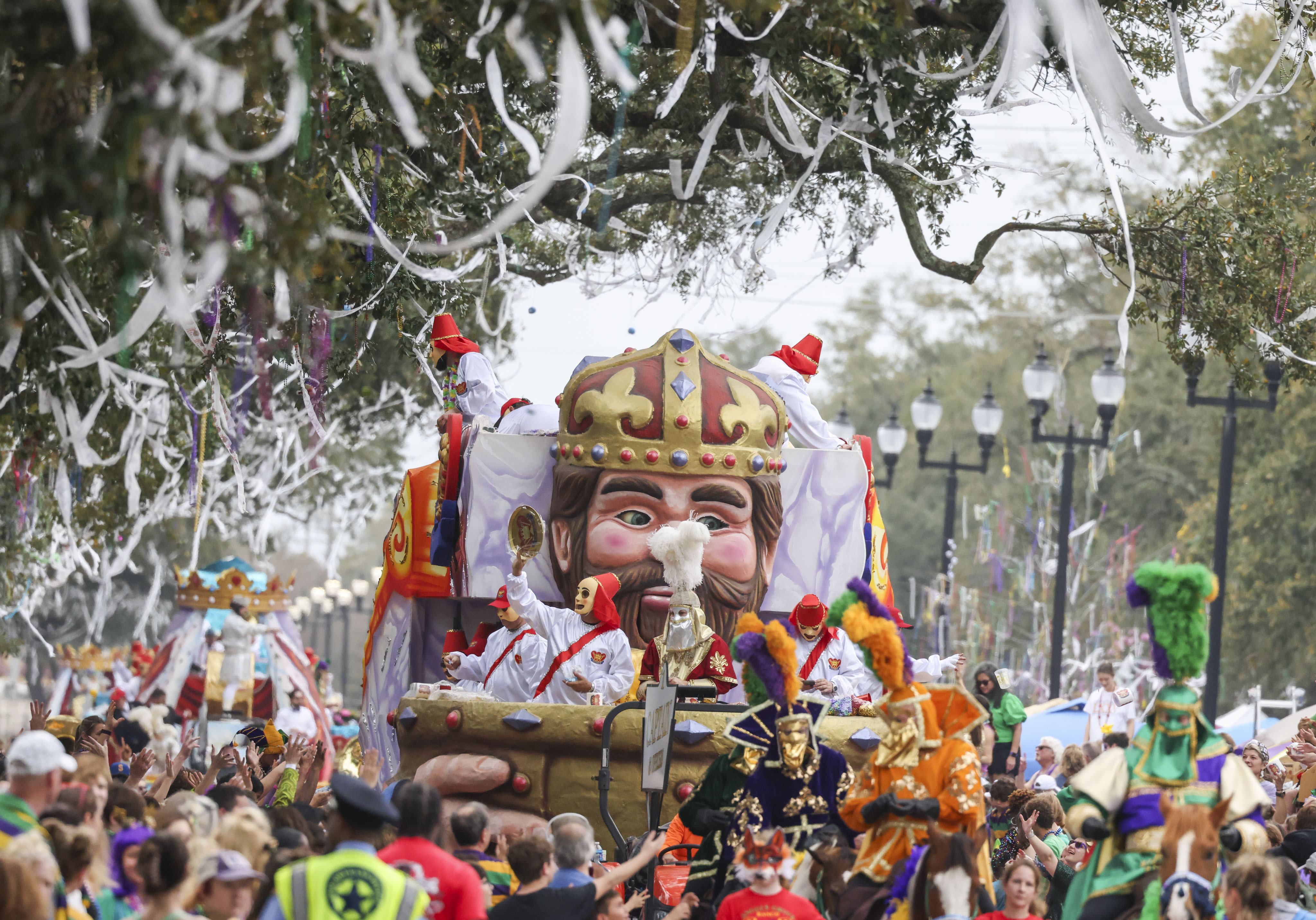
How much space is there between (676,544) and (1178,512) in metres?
31.0

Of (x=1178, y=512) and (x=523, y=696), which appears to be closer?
(x=523, y=696)

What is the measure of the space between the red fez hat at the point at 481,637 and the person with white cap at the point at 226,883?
263 inches

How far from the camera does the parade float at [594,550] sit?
1080 cm

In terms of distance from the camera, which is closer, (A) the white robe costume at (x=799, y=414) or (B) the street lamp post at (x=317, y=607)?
(A) the white robe costume at (x=799, y=414)

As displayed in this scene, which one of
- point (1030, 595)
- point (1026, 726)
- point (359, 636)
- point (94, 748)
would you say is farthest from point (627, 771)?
point (359, 636)

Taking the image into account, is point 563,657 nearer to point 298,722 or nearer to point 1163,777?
point 1163,777

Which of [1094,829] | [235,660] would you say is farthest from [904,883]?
[235,660]

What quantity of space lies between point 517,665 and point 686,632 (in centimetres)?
118

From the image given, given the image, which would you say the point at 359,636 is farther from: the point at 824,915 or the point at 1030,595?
the point at 824,915

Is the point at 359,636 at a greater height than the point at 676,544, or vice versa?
the point at 676,544

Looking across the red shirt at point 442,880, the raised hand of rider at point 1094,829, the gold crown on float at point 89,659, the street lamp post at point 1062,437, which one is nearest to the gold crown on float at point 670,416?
the raised hand of rider at point 1094,829

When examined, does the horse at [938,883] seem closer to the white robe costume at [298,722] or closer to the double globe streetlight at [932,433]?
the white robe costume at [298,722]

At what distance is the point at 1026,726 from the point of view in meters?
18.0

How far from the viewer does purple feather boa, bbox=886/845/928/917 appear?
6531mm
